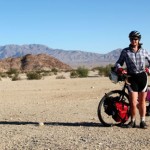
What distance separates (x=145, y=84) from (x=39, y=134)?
2.76 meters

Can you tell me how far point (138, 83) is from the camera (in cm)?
1096

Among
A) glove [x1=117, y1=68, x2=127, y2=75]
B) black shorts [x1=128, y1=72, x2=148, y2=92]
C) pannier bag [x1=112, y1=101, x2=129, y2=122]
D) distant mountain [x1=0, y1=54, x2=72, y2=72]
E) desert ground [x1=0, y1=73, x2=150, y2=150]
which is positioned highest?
distant mountain [x1=0, y1=54, x2=72, y2=72]

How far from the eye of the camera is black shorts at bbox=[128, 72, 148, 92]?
10930 mm

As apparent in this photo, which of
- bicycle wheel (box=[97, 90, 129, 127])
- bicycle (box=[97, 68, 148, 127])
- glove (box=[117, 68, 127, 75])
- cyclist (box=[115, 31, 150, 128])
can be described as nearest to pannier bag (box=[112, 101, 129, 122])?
bicycle (box=[97, 68, 148, 127])

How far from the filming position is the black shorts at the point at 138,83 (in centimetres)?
1093

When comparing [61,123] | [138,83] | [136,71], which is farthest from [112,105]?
[61,123]

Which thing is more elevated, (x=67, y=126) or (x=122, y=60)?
(x=122, y=60)

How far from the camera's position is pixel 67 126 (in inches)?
455

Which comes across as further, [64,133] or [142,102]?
[142,102]

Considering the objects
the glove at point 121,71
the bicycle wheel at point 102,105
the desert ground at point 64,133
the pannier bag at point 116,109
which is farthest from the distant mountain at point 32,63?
the glove at point 121,71

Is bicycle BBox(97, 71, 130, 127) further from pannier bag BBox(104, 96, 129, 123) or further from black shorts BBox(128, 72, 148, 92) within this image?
black shorts BBox(128, 72, 148, 92)

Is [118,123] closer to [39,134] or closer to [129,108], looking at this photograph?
[129,108]

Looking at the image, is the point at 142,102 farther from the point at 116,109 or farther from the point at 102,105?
the point at 102,105

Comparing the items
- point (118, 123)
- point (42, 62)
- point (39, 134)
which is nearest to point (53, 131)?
point (39, 134)
